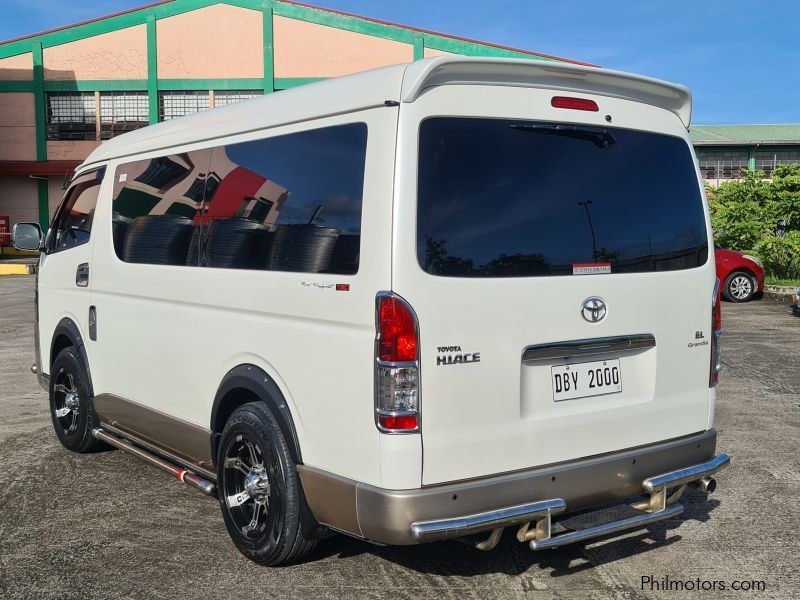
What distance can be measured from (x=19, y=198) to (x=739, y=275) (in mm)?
30750

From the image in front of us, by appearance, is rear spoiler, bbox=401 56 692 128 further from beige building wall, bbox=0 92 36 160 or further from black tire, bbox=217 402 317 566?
beige building wall, bbox=0 92 36 160

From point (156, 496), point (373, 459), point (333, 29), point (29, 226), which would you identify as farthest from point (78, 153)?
point (373, 459)

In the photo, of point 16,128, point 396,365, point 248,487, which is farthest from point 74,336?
point 16,128

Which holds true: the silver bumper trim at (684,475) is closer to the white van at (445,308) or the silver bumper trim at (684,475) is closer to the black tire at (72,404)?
the white van at (445,308)

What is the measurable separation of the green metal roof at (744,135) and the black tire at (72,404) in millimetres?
43084

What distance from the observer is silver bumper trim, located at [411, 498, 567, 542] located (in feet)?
10.5

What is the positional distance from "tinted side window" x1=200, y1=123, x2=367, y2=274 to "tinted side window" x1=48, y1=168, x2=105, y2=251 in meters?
1.76

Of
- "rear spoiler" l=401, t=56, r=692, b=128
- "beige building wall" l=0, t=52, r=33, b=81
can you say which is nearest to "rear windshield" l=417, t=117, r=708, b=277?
"rear spoiler" l=401, t=56, r=692, b=128

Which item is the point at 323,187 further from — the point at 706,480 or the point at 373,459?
the point at 706,480

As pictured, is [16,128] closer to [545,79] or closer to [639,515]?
[545,79]

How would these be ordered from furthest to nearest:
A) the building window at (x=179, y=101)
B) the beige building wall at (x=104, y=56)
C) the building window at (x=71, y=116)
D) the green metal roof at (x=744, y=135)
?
the green metal roof at (x=744, y=135)
the building window at (x=71, y=116)
the building window at (x=179, y=101)
the beige building wall at (x=104, y=56)

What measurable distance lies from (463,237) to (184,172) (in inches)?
79.7

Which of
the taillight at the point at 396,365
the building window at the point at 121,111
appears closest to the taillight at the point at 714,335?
the taillight at the point at 396,365

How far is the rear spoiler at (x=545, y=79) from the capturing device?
3289 millimetres
